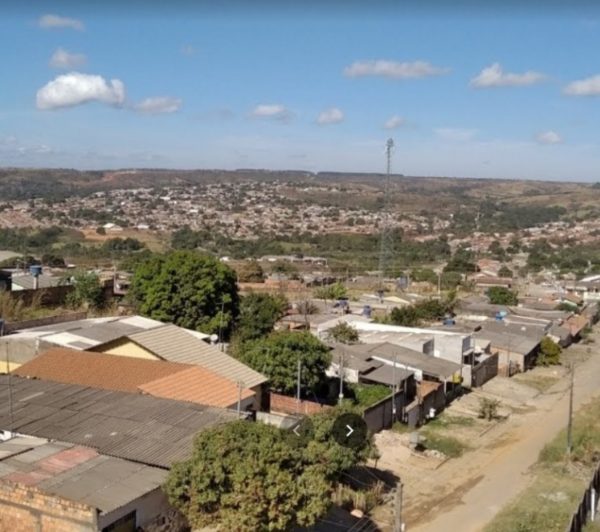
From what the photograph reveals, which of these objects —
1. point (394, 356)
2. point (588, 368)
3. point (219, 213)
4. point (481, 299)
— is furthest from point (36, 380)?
point (219, 213)

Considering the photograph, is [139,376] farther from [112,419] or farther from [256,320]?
[256,320]

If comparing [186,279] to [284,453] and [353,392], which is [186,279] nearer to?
[353,392]

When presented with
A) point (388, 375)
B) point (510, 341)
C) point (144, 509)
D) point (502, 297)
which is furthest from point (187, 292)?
point (502, 297)

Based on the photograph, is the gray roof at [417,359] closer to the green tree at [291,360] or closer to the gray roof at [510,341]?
the green tree at [291,360]

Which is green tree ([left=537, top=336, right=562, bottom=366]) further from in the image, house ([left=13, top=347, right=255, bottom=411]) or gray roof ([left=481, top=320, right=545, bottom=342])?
house ([left=13, top=347, right=255, bottom=411])

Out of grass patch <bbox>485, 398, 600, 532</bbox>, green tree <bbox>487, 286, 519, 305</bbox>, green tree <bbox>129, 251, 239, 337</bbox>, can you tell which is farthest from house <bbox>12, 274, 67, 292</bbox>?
green tree <bbox>487, 286, 519, 305</bbox>

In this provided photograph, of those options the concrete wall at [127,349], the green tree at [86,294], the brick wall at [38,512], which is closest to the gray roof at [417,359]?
the concrete wall at [127,349]

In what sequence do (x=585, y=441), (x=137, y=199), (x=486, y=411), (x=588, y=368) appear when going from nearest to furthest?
(x=585, y=441), (x=486, y=411), (x=588, y=368), (x=137, y=199)
